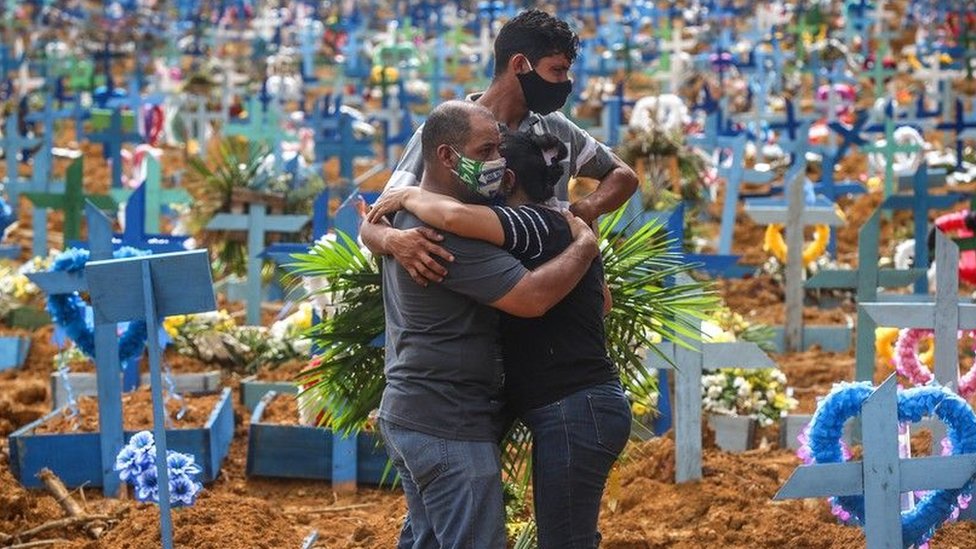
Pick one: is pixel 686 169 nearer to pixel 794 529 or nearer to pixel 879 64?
pixel 794 529

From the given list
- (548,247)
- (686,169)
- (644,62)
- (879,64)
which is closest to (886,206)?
(686,169)

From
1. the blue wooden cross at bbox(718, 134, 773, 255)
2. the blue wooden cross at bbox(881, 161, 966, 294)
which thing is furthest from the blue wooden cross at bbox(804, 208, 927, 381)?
the blue wooden cross at bbox(718, 134, 773, 255)

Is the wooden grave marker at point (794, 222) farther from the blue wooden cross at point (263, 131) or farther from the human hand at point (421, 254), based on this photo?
the human hand at point (421, 254)

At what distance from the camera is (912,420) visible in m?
5.30

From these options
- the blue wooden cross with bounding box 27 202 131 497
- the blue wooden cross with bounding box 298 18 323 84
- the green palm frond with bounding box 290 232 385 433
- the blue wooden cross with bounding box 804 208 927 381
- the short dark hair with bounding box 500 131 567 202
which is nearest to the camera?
the short dark hair with bounding box 500 131 567 202

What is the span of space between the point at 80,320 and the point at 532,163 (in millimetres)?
3764

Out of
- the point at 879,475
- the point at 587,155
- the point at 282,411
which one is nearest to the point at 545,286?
the point at 587,155

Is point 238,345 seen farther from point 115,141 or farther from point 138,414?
point 115,141

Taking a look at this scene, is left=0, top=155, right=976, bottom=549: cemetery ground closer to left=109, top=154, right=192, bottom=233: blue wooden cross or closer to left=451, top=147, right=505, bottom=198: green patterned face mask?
left=451, top=147, right=505, bottom=198: green patterned face mask

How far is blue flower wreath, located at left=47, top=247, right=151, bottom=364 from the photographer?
7.79 meters

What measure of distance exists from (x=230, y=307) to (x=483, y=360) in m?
8.23

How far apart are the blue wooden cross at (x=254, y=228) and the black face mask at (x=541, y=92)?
5513 millimetres

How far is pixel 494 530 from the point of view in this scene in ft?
14.9

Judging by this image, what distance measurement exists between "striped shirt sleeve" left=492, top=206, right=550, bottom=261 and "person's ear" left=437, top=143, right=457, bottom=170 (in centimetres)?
15
